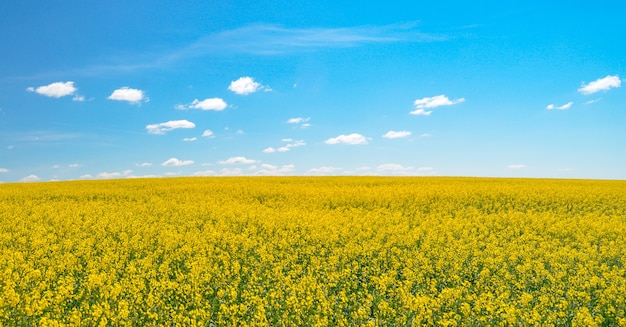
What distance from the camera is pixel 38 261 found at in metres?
10.5

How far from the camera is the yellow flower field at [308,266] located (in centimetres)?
716

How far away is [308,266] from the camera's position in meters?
10.2

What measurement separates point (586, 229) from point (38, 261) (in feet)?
56.1

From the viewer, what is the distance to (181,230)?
13.9 m

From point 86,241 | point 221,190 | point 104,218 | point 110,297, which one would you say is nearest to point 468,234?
point 110,297

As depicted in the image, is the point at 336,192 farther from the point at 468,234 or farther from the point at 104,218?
the point at 104,218

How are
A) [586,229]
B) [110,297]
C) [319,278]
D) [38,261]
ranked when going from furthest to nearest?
1. [586,229]
2. [38,261]
3. [319,278]
4. [110,297]

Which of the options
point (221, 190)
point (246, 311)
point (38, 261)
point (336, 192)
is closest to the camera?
point (246, 311)

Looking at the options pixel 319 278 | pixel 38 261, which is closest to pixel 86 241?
pixel 38 261

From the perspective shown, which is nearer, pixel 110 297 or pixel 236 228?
pixel 110 297

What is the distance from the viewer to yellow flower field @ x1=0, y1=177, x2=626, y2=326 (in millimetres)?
7164

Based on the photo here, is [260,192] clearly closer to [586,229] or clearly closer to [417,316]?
[586,229]

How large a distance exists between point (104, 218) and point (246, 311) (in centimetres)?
1070

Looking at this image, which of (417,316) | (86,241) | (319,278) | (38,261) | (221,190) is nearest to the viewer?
(417,316)
